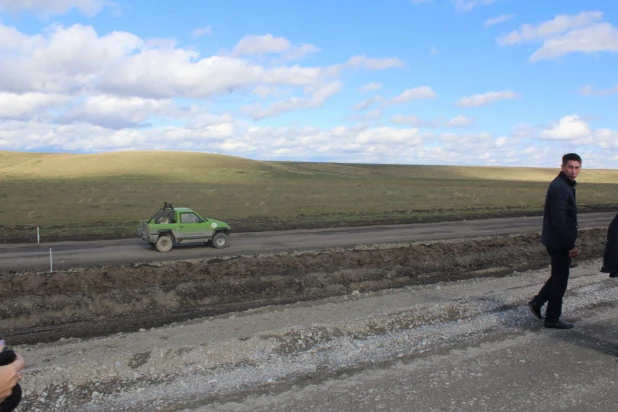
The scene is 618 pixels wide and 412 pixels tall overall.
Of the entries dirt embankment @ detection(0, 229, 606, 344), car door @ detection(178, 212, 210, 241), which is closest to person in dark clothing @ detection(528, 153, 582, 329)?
dirt embankment @ detection(0, 229, 606, 344)

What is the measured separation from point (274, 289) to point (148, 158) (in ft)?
319

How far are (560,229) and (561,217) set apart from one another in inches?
6.0

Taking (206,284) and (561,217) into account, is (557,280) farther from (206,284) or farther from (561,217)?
(206,284)

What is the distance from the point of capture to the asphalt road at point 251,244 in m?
15.8

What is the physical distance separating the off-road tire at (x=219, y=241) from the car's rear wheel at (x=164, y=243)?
159 cm

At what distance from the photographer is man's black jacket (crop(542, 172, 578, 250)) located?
6.06 metres

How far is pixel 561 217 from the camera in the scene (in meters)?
6.09

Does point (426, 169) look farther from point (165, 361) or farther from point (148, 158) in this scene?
point (165, 361)

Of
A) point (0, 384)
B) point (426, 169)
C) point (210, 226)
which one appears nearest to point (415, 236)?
point (210, 226)

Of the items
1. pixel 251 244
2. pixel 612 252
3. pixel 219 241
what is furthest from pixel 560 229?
pixel 251 244

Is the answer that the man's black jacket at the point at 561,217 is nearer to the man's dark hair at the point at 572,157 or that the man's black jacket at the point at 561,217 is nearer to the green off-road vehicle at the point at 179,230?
the man's dark hair at the point at 572,157

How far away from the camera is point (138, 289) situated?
10.7 metres

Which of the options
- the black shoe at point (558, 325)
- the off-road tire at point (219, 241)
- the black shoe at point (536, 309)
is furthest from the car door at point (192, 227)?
the black shoe at point (558, 325)

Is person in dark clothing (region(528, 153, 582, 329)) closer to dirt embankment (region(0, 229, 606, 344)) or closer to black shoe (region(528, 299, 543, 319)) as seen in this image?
black shoe (region(528, 299, 543, 319))
